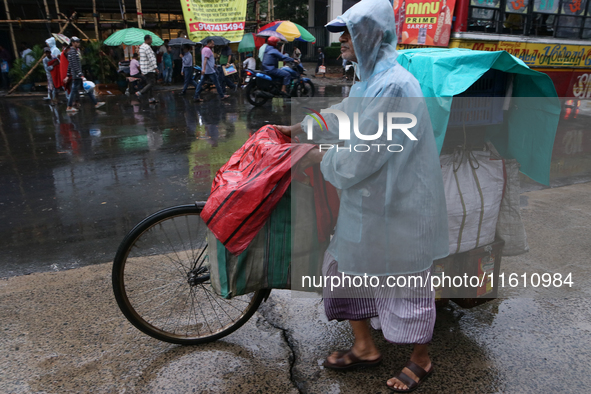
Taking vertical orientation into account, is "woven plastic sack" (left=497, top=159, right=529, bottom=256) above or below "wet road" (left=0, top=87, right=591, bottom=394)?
above

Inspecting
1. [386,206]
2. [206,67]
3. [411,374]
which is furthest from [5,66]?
[411,374]

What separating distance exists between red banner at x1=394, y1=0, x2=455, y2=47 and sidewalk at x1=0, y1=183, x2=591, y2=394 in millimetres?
6212

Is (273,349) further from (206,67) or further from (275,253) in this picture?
(206,67)

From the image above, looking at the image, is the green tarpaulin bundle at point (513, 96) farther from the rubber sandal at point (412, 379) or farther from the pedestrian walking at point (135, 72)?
the pedestrian walking at point (135, 72)

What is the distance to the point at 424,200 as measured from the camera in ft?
6.56

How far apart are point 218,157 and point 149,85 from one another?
289 inches

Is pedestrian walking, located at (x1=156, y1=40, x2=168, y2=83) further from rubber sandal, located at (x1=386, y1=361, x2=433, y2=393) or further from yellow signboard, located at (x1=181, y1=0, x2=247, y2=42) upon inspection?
rubber sandal, located at (x1=386, y1=361, x2=433, y2=393)

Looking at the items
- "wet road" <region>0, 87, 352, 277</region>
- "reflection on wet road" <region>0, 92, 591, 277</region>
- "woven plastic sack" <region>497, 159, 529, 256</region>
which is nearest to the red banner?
"reflection on wet road" <region>0, 92, 591, 277</region>

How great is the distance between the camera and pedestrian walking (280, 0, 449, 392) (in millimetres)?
1902

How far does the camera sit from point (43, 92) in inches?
583

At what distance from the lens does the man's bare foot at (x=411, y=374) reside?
218cm

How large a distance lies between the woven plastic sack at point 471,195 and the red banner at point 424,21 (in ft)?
21.3

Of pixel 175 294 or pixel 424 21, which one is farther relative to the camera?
pixel 424 21

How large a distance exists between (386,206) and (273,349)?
1.07 m
